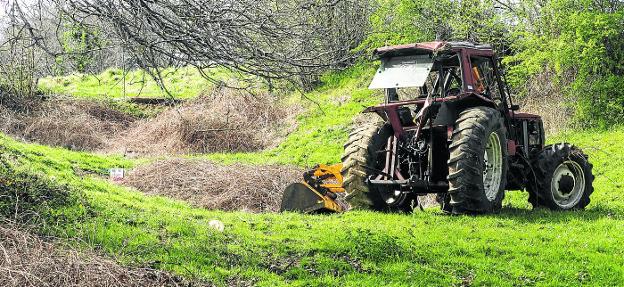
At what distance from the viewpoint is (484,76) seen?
40.7ft

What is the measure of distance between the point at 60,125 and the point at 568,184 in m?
16.8

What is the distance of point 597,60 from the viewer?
733 inches

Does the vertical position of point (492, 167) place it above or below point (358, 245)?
above

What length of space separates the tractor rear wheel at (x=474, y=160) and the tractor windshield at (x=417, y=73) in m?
0.85

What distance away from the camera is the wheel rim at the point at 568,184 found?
41.5 feet

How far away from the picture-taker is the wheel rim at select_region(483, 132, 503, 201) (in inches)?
456

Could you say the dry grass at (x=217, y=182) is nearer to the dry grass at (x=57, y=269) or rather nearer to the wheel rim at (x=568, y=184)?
the wheel rim at (x=568, y=184)

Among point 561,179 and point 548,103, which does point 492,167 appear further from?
point 548,103

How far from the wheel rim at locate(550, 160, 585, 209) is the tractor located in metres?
0.02

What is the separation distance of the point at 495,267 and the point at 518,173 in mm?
4290

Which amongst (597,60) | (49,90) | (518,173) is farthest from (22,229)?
(49,90)

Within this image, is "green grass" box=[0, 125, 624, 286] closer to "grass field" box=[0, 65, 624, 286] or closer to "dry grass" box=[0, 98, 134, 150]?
"grass field" box=[0, 65, 624, 286]

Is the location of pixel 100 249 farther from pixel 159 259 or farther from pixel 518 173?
pixel 518 173

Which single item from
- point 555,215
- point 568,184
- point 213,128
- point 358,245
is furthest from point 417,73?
point 213,128
